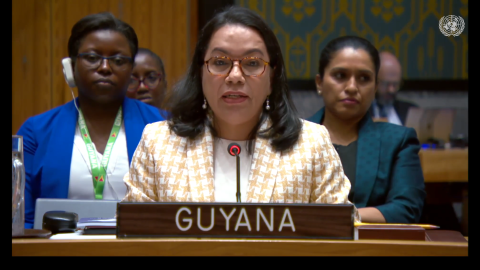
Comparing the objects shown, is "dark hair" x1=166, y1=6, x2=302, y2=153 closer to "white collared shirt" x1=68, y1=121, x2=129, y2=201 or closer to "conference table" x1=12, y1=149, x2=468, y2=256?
"white collared shirt" x1=68, y1=121, x2=129, y2=201

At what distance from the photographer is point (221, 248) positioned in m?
1.32

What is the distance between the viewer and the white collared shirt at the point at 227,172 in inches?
77.5

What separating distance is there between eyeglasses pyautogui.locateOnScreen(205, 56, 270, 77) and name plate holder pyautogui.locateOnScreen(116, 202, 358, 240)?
Result: 715 mm

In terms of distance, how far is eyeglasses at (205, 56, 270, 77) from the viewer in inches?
78.1

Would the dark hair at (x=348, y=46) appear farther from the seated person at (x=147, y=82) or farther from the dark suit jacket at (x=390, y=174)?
the seated person at (x=147, y=82)

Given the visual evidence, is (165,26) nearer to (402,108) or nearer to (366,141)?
(402,108)

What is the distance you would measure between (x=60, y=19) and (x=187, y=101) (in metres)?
2.40

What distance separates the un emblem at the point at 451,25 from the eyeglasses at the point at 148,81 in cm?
236

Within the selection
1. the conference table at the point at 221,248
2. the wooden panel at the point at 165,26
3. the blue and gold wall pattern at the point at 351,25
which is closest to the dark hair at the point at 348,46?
the conference table at the point at 221,248

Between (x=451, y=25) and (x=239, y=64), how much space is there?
9.92ft

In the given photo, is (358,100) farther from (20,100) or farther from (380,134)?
(20,100)

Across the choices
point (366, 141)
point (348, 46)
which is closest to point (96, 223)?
point (366, 141)

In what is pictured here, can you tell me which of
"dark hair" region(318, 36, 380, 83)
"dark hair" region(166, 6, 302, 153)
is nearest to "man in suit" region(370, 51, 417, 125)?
"dark hair" region(318, 36, 380, 83)

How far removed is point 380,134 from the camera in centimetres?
256
